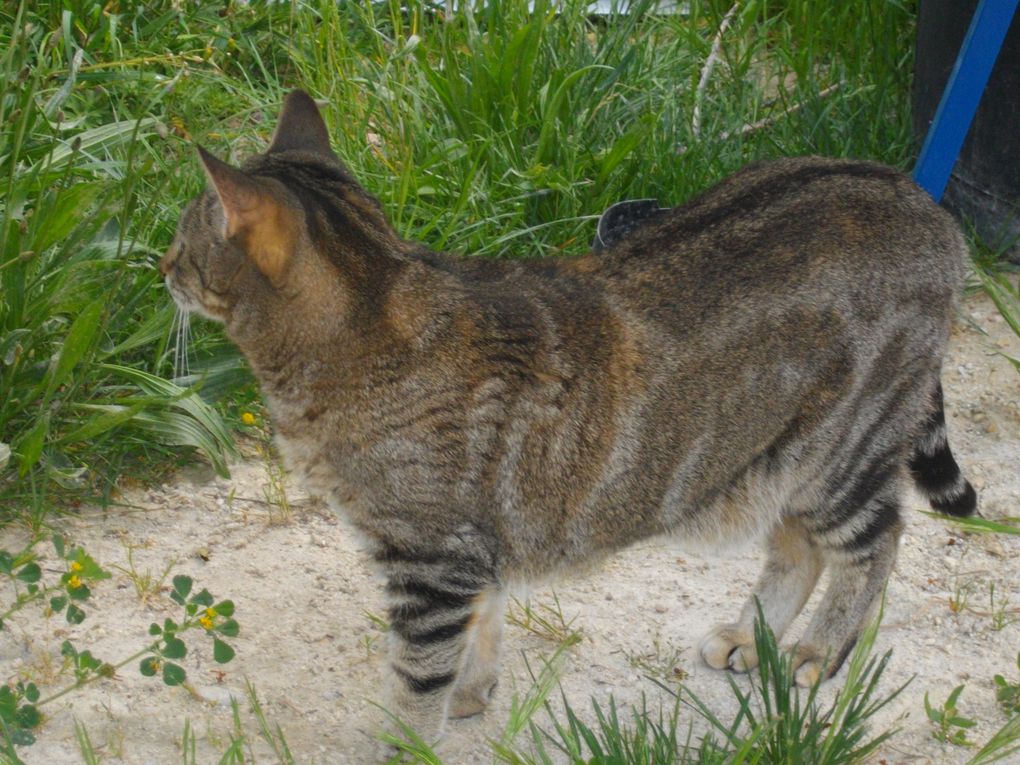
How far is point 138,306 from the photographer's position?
14.4 ft

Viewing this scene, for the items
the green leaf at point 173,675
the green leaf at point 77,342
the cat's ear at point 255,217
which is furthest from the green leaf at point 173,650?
the green leaf at point 77,342

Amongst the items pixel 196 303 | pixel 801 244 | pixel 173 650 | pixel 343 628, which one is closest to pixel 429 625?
pixel 173 650

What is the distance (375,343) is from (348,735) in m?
1.09

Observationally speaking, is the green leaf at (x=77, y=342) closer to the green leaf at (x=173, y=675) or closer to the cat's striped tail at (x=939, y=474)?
the green leaf at (x=173, y=675)

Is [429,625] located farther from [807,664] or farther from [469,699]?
[807,664]

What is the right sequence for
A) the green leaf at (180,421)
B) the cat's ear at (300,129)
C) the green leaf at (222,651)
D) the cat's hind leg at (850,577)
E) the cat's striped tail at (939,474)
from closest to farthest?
the green leaf at (222,651), the cat's ear at (300,129), the cat's hind leg at (850,577), the cat's striped tail at (939,474), the green leaf at (180,421)

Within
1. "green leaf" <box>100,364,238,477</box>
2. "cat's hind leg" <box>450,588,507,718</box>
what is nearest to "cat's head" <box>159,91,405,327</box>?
"green leaf" <box>100,364,238,477</box>

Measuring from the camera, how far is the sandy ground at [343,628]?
3.45m

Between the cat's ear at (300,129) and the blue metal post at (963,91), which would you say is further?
the blue metal post at (963,91)

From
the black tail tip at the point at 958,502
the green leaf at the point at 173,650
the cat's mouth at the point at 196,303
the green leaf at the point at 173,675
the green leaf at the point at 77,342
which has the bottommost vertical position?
the green leaf at the point at 173,675

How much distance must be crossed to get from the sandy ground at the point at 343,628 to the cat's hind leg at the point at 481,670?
0.05 metres

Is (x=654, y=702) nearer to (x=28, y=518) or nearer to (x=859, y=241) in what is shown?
(x=859, y=241)

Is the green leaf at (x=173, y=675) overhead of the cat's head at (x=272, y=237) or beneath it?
beneath

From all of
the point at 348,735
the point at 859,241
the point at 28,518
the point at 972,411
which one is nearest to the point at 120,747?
the point at 348,735
